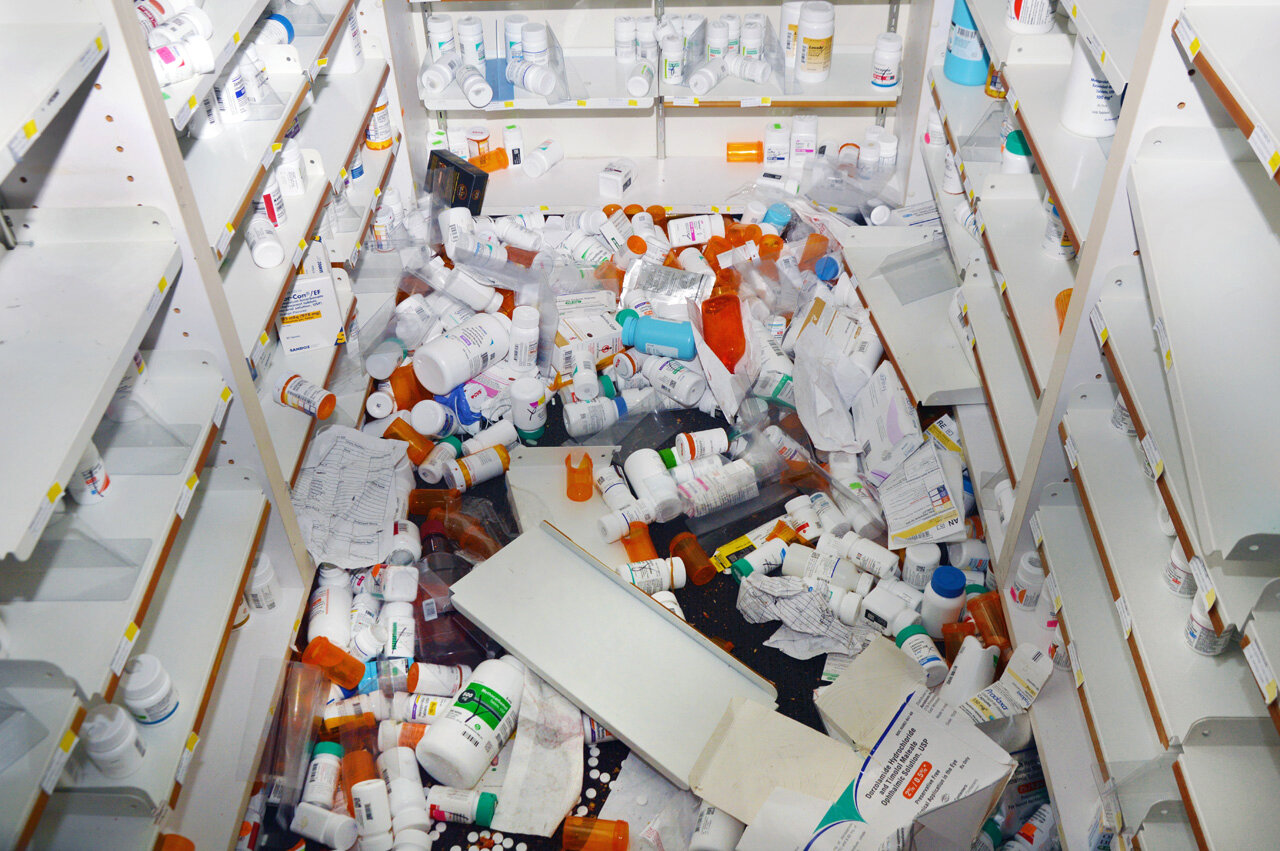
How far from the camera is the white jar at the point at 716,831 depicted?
7.50ft

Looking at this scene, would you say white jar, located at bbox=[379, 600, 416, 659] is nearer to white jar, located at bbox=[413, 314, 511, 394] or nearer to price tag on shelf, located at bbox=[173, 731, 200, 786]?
price tag on shelf, located at bbox=[173, 731, 200, 786]

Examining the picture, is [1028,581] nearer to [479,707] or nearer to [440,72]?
[479,707]

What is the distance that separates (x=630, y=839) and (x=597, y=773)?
0.70 ft

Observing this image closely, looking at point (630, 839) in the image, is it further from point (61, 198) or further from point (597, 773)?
point (61, 198)

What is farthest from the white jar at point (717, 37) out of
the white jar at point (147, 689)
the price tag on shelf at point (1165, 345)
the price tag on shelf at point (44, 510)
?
the price tag on shelf at point (44, 510)

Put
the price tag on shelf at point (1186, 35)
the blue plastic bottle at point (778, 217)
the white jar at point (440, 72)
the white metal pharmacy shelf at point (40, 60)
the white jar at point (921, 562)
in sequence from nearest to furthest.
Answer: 1. the white metal pharmacy shelf at point (40, 60)
2. the price tag on shelf at point (1186, 35)
3. the white jar at point (921, 562)
4. the white jar at point (440, 72)
5. the blue plastic bottle at point (778, 217)

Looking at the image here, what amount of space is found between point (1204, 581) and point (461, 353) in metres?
2.49

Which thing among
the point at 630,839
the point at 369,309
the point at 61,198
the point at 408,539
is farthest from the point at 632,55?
the point at 630,839

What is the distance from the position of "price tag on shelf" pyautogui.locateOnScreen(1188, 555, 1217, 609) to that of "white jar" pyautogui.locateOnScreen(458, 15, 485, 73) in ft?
11.6

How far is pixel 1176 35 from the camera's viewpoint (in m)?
1.75

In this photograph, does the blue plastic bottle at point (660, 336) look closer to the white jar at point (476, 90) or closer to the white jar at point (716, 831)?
the white jar at point (476, 90)

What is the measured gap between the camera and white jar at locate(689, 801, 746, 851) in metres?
2.29

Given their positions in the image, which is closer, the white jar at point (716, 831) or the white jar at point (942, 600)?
the white jar at point (716, 831)

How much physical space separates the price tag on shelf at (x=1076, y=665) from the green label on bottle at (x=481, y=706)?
1.39 metres
